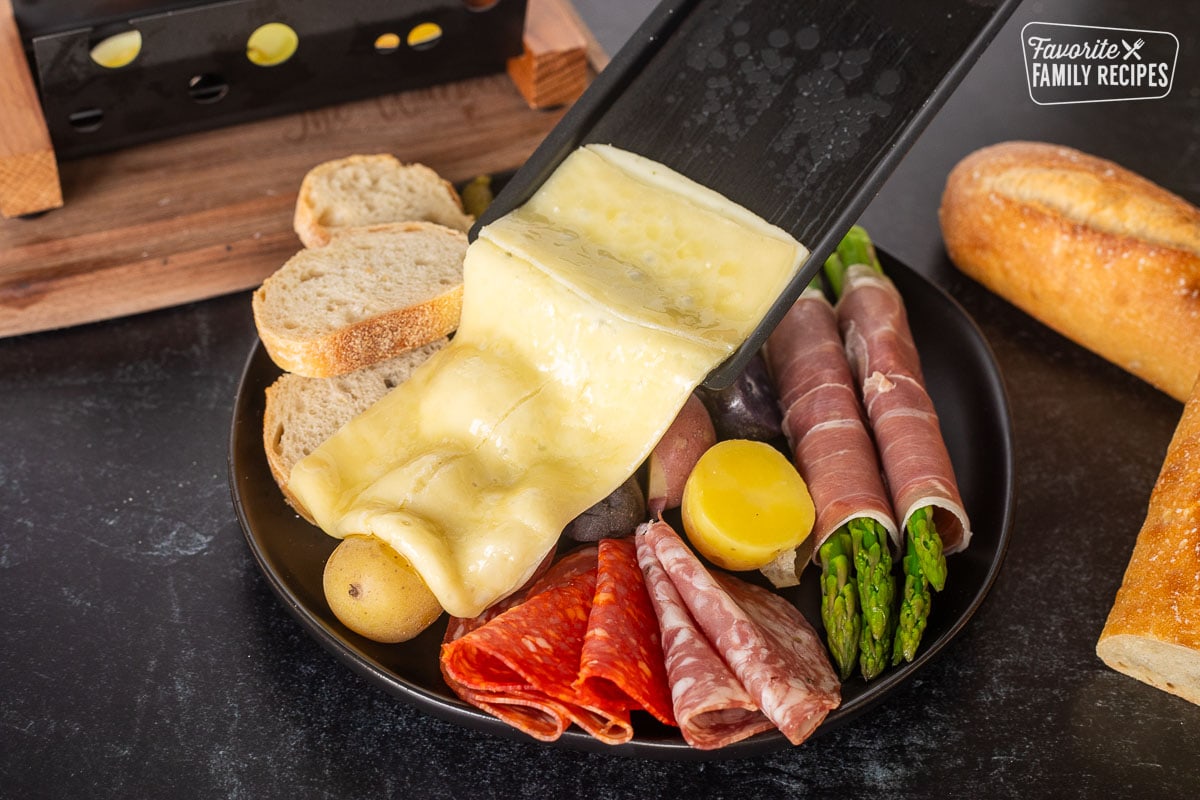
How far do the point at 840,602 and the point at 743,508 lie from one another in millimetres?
244

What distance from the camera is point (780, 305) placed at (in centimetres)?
209

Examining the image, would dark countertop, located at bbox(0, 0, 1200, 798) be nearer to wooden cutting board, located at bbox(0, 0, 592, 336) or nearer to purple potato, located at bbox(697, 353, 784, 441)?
wooden cutting board, located at bbox(0, 0, 592, 336)

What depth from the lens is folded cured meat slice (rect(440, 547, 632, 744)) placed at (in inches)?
70.2

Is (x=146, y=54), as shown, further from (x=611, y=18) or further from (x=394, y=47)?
(x=611, y=18)

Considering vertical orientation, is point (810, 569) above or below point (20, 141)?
below

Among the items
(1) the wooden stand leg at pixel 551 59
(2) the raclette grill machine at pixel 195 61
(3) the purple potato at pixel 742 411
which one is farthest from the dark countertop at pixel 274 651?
(1) the wooden stand leg at pixel 551 59

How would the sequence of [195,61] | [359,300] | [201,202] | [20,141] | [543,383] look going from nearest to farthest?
[543,383] → [359,300] → [20,141] → [195,61] → [201,202]

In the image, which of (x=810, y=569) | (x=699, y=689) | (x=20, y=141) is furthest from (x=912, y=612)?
(x=20, y=141)

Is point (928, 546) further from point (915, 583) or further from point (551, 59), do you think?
point (551, 59)

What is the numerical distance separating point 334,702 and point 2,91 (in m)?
1.62

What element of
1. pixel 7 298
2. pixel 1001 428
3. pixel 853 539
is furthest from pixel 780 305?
pixel 7 298

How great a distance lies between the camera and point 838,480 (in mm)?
2207

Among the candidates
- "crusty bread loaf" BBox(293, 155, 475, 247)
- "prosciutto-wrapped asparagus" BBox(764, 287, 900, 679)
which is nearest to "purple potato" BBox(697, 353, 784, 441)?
"prosciutto-wrapped asparagus" BBox(764, 287, 900, 679)

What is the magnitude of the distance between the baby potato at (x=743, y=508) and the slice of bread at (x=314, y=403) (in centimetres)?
69
